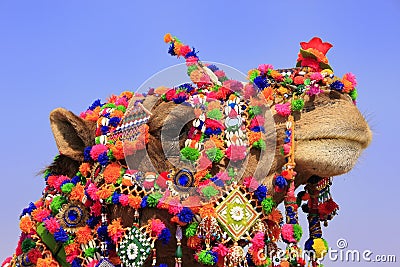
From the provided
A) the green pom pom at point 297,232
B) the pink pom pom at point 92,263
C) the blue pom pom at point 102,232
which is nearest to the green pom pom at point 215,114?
the green pom pom at point 297,232

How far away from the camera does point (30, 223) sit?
5.62 m

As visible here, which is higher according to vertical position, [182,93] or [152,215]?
[182,93]

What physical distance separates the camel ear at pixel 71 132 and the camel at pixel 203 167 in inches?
1.1

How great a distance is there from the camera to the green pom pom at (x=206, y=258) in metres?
4.89

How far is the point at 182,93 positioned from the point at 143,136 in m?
0.43

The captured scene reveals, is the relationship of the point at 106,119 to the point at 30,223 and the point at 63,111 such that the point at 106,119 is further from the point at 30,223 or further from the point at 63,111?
the point at 30,223

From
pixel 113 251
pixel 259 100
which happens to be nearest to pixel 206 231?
pixel 113 251

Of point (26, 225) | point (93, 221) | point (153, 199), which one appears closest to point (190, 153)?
point (153, 199)

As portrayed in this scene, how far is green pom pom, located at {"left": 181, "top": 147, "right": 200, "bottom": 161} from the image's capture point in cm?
508

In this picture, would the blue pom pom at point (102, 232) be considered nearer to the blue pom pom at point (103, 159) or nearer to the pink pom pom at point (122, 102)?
the blue pom pom at point (103, 159)

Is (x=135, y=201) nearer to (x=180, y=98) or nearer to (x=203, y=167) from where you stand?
(x=203, y=167)

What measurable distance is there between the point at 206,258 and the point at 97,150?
44.9 inches

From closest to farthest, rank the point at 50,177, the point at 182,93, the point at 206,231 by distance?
the point at 206,231, the point at 182,93, the point at 50,177

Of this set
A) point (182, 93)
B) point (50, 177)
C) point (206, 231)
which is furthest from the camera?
point (50, 177)
